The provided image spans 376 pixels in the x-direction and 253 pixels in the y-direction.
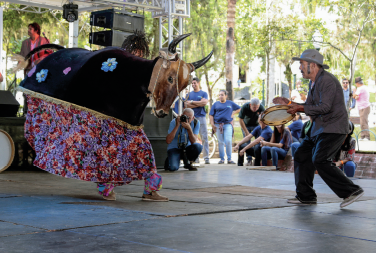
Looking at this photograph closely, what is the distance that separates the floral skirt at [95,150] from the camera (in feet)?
20.2

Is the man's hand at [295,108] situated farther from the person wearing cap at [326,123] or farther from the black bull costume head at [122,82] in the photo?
the black bull costume head at [122,82]

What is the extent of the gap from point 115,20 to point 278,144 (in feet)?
15.9

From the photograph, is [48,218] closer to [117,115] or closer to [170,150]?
[117,115]

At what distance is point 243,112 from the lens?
45.5 ft

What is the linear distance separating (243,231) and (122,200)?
2208 mm

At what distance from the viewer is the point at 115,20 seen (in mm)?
12891

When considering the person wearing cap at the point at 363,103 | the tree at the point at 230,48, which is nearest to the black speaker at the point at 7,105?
the person wearing cap at the point at 363,103

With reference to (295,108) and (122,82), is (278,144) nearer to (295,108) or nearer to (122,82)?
(295,108)

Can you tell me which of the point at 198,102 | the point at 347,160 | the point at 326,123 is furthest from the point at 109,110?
the point at 198,102

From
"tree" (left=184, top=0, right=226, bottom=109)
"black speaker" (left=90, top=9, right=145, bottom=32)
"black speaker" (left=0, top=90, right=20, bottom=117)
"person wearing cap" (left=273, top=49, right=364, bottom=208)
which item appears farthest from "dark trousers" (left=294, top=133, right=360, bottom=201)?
"tree" (left=184, top=0, right=226, bottom=109)

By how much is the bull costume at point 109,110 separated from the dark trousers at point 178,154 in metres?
5.17

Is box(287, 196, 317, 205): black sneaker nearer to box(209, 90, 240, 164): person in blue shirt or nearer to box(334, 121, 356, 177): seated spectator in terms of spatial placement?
box(334, 121, 356, 177): seated spectator

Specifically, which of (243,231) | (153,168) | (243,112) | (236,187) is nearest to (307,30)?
(243,112)

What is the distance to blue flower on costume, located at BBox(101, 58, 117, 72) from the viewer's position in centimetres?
612
